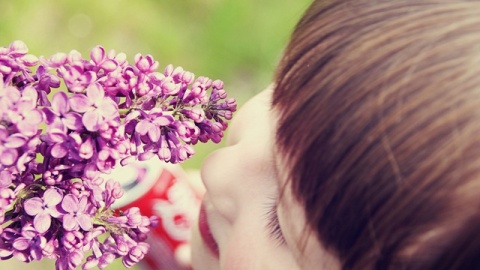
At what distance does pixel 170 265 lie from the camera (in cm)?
158

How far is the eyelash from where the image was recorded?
3.10 ft

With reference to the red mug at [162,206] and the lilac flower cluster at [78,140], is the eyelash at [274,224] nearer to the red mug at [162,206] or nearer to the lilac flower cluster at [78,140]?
the lilac flower cluster at [78,140]

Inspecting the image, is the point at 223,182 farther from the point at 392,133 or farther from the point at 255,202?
the point at 392,133

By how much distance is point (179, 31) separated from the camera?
2.06 meters

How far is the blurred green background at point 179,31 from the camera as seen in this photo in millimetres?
1976

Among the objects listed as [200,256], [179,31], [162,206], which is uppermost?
[179,31]

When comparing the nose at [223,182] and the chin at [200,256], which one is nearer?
the nose at [223,182]

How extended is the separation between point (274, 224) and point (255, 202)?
0.05 metres

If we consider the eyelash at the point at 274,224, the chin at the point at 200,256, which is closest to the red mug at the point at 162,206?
the chin at the point at 200,256

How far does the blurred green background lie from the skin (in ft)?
2.93

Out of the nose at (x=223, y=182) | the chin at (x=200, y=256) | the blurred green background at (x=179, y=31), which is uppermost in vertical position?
the blurred green background at (x=179, y=31)

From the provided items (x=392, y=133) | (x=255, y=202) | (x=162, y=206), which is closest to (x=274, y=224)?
(x=255, y=202)

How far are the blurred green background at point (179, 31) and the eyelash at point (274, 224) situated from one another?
1.02 meters

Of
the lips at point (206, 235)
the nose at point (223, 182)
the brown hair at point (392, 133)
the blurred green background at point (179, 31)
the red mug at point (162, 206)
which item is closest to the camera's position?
the brown hair at point (392, 133)
